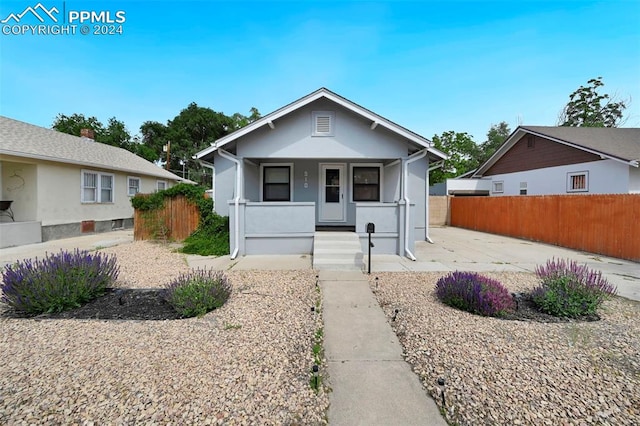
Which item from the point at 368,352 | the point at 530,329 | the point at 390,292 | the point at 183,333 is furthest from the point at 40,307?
the point at 530,329

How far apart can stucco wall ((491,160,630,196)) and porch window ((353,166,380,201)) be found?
10.2 m

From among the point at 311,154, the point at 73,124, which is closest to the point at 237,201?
the point at 311,154

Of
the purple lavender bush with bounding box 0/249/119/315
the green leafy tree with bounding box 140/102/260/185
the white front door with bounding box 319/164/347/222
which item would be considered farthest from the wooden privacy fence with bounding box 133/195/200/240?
the green leafy tree with bounding box 140/102/260/185

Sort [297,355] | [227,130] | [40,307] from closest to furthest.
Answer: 1. [297,355]
2. [40,307]
3. [227,130]

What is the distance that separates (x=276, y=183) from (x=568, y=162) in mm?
14591

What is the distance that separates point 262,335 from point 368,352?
1.30 metres

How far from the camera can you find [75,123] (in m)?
35.3

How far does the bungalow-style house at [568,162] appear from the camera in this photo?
454 inches

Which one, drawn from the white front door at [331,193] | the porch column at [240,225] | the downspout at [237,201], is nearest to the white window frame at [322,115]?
the white front door at [331,193]

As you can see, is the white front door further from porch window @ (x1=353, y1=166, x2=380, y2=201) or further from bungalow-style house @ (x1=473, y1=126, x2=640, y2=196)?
bungalow-style house @ (x1=473, y1=126, x2=640, y2=196)

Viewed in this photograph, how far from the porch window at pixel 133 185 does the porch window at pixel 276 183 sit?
9989 mm

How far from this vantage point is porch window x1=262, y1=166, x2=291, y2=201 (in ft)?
33.7

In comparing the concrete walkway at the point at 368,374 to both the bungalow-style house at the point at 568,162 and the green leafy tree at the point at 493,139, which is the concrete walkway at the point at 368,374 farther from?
the green leafy tree at the point at 493,139

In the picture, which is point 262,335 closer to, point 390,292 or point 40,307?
point 390,292
